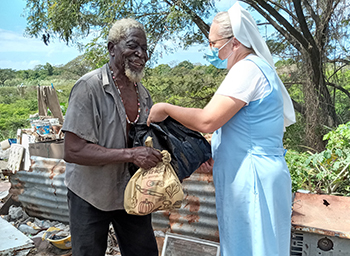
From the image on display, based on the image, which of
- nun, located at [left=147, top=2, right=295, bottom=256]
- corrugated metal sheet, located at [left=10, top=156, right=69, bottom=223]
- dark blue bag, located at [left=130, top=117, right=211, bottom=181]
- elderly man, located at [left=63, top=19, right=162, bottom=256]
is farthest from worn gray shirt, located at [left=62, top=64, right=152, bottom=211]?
corrugated metal sheet, located at [left=10, top=156, right=69, bottom=223]

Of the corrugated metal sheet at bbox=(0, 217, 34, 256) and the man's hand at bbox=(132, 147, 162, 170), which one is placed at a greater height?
the man's hand at bbox=(132, 147, 162, 170)

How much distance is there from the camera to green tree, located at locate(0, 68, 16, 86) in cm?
3749

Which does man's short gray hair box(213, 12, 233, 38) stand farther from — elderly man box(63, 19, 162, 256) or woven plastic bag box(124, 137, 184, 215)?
woven plastic bag box(124, 137, 184, 215)

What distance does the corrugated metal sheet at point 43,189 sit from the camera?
4.23 m

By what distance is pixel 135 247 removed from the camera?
93.9 inches

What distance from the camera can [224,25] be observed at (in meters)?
1.94

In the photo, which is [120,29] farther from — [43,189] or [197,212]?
[43,189]

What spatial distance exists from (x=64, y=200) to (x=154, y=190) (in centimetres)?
275

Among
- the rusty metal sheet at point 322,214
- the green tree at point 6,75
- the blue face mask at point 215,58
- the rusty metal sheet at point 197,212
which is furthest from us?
the green tree at point 6,75

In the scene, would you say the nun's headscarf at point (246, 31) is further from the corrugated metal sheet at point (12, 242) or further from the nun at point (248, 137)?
the corrugated metal sheet at point (12, 242)

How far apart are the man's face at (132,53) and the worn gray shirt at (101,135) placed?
143 millimetres

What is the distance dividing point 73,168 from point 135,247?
752 millimetres

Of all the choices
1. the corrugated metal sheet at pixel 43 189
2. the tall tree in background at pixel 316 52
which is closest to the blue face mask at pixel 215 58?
the corrugated metal sheet at pixel 43 189

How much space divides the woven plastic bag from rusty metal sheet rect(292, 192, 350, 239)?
51.2 inches
